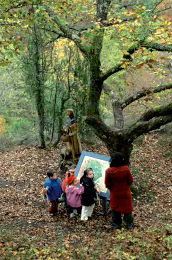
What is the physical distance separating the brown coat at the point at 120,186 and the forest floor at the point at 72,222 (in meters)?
0.52

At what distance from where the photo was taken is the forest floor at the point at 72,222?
16.2 feet

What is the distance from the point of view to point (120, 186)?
6.09m

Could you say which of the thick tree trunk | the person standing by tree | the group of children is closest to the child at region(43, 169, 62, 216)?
the group of children

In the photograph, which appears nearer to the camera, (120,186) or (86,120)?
(120,186)

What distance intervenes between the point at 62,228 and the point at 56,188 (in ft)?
3.36

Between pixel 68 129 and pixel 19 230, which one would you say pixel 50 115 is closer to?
pixel 68 129

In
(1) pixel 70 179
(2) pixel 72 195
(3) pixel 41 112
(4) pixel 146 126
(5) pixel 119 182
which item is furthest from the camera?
(3) pixel 41 112

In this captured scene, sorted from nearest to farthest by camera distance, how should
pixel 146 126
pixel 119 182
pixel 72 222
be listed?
pixel 119 182 → pixel 72 222 → pixel 146 126

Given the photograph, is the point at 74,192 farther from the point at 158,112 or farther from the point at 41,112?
the point at 41,112

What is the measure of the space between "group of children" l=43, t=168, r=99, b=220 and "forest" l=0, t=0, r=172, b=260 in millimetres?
357

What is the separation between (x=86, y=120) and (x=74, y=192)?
2761 mm

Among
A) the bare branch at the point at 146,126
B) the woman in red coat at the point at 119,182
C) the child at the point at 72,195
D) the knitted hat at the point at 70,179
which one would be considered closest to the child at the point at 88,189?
the child at the point at 72,195

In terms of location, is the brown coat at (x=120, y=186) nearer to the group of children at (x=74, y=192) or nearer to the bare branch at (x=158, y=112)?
the group of children at (x=74, y=192)

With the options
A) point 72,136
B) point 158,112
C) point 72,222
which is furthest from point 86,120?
point 72,222
